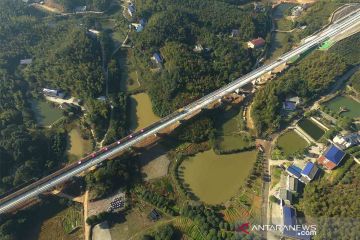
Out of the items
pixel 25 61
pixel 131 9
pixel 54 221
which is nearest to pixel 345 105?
pixel 54 221

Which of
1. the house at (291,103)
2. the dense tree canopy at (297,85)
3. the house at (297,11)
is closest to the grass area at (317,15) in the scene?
the house at (297,11)

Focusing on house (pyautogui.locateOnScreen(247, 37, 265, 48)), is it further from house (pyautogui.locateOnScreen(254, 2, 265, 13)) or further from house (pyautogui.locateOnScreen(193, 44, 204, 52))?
house (pyautogui.locateOnScreen(254, 2, 265, 13))

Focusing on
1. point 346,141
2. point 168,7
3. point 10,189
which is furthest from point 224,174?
point 168,7

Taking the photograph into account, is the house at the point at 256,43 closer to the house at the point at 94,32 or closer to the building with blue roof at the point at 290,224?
the house at the point at 94,32

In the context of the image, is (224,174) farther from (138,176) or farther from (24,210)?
(24,210)

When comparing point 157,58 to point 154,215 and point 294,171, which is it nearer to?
point 154,215

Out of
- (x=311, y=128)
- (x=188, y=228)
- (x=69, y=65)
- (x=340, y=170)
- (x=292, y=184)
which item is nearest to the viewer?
(x=188, y=228)
